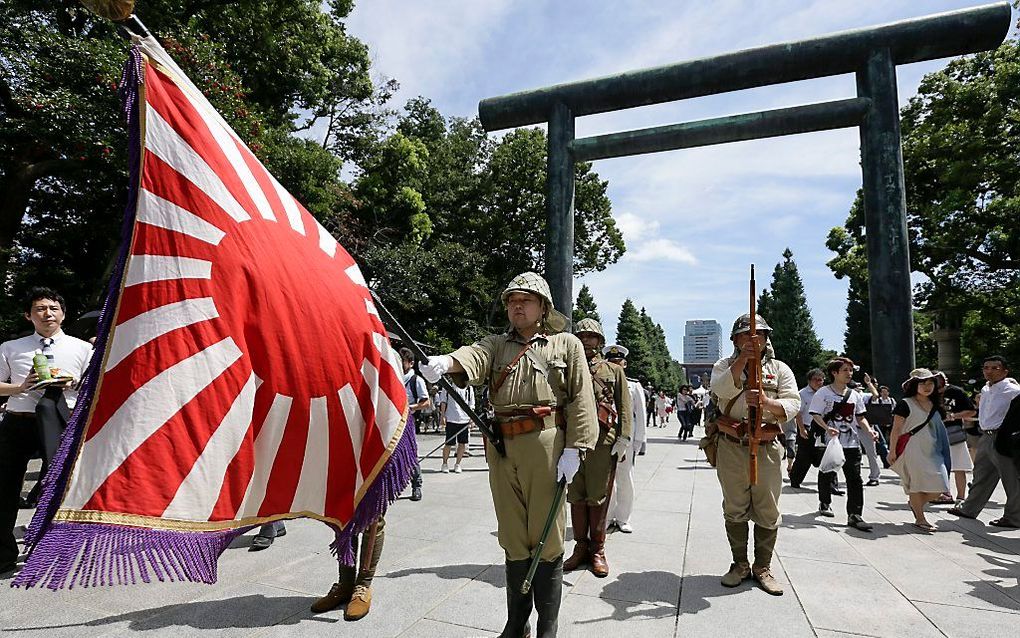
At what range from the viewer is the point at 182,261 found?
248 cm

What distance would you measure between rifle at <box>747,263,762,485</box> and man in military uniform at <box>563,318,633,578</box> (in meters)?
1.12

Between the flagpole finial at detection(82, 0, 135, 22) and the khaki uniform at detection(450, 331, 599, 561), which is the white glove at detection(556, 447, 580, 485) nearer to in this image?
the khaki uniform at detection(450, 331, 599, 561)

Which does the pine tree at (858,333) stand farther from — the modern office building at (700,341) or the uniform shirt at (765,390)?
the modern office building at (700,341)

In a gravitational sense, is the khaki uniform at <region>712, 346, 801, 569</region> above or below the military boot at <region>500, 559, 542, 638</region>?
above

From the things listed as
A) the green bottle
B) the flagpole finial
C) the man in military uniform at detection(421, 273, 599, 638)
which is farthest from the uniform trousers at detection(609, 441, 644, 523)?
the flagpole finial

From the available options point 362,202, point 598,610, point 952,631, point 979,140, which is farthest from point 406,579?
point 979,140

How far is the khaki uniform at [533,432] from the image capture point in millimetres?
3156

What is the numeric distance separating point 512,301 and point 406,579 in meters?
2.20

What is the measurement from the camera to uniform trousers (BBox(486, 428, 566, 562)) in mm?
3143

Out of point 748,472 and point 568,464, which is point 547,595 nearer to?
point 568,464

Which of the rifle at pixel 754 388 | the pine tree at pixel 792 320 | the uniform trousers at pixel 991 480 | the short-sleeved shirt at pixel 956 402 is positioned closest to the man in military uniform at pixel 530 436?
the rifle at pixel 754 388

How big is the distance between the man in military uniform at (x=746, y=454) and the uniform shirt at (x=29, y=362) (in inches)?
186

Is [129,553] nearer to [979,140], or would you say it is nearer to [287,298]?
[287,298]

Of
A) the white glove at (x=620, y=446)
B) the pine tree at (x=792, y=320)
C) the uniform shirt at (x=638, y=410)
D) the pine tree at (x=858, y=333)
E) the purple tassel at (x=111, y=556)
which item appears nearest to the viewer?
the purple tassel at (x=111, y=556)
